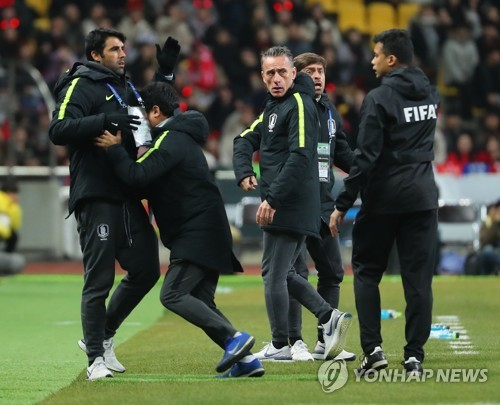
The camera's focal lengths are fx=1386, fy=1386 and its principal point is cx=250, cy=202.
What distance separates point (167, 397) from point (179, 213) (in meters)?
1.34

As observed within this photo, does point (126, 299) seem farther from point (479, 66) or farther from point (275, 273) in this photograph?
point (479, 66)

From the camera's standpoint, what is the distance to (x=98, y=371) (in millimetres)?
8453

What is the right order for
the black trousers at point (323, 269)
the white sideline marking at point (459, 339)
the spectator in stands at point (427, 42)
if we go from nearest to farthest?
the white sideline marking at point (459, 339) < the black trousers at point (323, 269) < the spectator in stands at point (427, 42)

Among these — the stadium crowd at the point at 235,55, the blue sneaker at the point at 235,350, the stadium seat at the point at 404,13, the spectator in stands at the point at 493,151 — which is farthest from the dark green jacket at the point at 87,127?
the stadium seat at the point at 404,13

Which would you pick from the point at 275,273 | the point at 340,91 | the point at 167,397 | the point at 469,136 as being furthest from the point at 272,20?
the point at 167,397

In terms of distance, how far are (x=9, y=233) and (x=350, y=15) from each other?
10.8 m

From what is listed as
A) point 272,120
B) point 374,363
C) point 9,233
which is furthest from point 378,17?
point 374,363

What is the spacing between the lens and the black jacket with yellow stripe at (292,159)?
9023 millimetres

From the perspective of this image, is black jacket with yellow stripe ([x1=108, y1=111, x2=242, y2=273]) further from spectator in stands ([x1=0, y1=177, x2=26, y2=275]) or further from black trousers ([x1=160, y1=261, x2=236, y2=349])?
spectator in stands ([x1=0, y1=177, x2=26, y2=275])

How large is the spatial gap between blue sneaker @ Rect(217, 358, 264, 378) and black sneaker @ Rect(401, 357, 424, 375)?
88 cm

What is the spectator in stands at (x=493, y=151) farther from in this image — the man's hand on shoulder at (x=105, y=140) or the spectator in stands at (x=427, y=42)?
the man's hand on shoulder at (x=105, y=140)

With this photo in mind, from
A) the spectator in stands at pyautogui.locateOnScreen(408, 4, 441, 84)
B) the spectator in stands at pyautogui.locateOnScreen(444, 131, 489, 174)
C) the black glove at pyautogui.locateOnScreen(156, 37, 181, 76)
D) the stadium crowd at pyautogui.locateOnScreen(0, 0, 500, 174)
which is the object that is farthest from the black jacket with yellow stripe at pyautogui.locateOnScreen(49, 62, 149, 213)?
the spectator in stands at pyautogui.locateOnScreen(408, 4, 441, 84)

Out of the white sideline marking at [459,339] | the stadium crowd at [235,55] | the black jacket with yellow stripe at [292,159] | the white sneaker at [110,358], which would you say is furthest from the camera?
the stadium crowd at [235,55]

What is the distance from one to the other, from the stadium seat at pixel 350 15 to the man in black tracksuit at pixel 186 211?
20.0 metres
